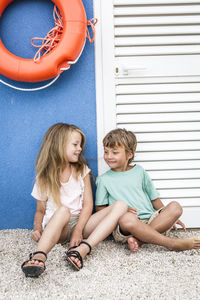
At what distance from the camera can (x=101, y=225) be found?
1.50 meters

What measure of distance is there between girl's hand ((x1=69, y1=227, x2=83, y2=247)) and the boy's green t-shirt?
282mm

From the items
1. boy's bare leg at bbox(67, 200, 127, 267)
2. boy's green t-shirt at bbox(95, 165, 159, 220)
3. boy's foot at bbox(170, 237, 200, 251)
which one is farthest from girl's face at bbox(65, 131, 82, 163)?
boy's foot at bbox(170, 237, 200, 251)

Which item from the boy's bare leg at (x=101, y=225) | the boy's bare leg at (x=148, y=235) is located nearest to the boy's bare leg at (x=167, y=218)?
the boy's bare leg at (x=148, y=235)

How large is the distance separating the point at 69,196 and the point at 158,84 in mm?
981

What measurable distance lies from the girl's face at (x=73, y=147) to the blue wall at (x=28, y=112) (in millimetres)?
189

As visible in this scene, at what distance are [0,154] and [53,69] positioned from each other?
68 centimetres

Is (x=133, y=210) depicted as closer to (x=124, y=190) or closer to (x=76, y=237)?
(x=124, y=190)

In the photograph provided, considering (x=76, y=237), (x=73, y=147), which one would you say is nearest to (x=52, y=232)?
(x=76, y=237)

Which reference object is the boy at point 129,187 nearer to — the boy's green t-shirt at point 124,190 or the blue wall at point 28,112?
the boy's green t-shirt at point 124,190

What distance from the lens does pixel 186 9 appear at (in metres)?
2.00

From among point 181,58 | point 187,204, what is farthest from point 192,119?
point 187,204

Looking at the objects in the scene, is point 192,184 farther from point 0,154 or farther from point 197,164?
point 0,154

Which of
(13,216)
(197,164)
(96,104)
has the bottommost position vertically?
(13,216)

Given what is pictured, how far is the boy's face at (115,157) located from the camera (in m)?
1.81
